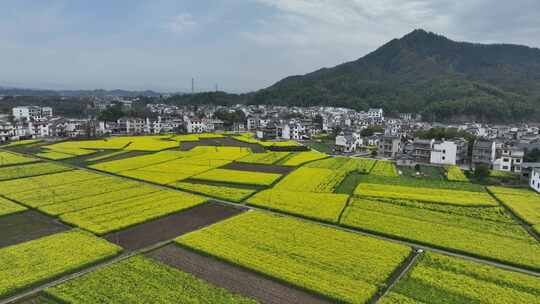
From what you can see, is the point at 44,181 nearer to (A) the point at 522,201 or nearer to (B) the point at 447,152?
(A) the point at 522,201

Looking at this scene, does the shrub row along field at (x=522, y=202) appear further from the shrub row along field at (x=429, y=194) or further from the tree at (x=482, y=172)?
the tree at (x=482, y=172)

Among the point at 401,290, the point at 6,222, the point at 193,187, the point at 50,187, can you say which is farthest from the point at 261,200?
the point at 50,187

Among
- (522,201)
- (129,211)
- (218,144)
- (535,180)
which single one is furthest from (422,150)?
(129,211)

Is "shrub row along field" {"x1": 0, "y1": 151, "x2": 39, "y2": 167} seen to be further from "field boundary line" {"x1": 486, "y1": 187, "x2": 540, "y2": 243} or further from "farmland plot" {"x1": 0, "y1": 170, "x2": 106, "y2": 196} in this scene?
"field boundary line" {"x1": 486, "y1": 187, "x2": 540, "y2": 243}

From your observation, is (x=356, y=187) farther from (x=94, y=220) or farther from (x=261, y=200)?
(x=94, y=220)

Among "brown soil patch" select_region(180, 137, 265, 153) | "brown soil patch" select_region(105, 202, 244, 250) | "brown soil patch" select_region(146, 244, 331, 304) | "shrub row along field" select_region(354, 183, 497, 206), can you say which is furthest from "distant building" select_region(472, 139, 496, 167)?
"brown soil patch" select_region(146, 244, 331, 304)

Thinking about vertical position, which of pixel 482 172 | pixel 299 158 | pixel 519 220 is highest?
pixel 482 172

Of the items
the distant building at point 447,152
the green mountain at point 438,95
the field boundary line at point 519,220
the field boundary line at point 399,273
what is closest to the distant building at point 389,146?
the distant building at point 447,152
